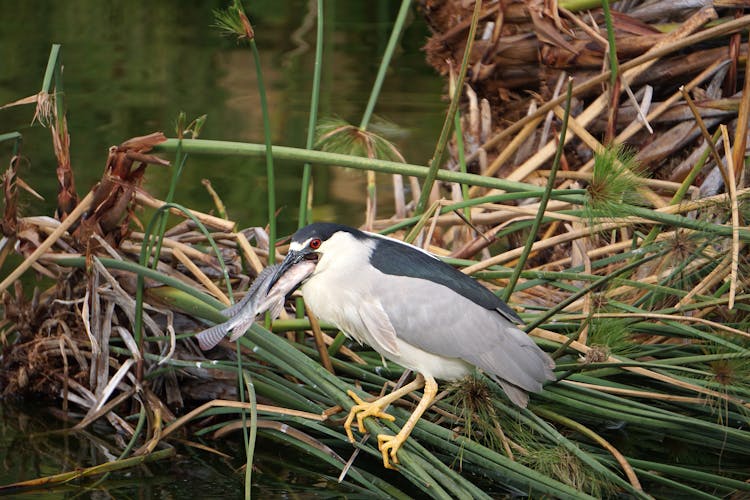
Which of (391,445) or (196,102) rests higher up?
(196,102)

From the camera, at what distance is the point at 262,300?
1863 millimetres

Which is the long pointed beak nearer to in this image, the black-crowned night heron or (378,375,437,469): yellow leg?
the black-crowned night heron

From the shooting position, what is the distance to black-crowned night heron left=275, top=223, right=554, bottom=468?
1.87 meters

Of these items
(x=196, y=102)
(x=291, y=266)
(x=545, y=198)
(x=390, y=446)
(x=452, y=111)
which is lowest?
(x=390, y=446)

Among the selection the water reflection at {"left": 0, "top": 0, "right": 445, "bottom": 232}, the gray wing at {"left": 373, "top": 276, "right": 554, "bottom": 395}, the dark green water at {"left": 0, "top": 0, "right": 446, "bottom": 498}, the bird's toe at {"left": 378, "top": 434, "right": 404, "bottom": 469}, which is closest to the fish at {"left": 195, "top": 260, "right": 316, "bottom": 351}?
the gray wing at {"left": 373, "top": 276, "right": 554, "bottom": 395}

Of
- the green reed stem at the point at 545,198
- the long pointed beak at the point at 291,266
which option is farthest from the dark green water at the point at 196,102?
the green reed stem at the point at 545,198

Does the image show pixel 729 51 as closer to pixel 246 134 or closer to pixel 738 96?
pixel 738 96

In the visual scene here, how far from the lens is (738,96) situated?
2.70 metres

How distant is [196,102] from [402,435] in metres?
3.27

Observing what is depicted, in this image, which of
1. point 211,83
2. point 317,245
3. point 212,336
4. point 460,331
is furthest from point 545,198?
point 211,83

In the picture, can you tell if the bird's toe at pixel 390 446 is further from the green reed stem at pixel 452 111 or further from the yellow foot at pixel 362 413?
Result: the green reed stem at pixel 452 111

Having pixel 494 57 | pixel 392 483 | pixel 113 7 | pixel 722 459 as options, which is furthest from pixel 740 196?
pixel 113 7

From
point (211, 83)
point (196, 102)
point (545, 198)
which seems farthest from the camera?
point (211, 83)

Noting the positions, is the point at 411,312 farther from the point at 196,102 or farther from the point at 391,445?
the point at 196,102
